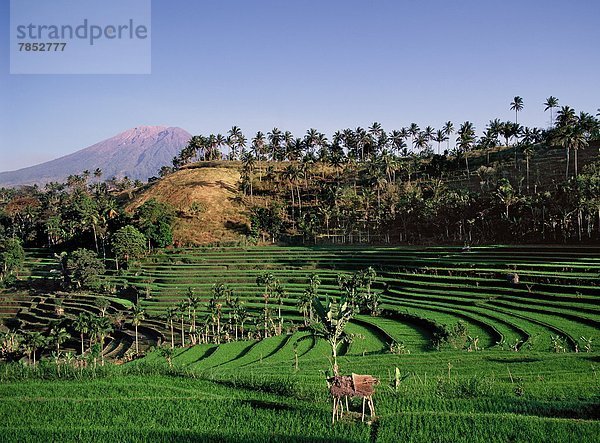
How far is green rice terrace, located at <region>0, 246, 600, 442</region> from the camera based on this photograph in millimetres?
17266

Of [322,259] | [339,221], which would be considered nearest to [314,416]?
[322,259]

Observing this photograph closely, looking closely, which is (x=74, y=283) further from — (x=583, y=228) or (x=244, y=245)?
(x=583, y=228)

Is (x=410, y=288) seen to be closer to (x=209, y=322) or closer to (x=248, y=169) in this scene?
(x=209, y=322)

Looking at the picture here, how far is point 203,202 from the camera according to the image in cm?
10800

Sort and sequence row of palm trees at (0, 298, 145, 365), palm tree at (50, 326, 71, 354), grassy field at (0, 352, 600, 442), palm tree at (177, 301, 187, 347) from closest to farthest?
grassy field at (0, 352, 600, 442) < row of palm trees at (0, 298, 145, 365) < palm tree at (50, 326, 71, 354) < palm tree at (177, 301, 187, 347)

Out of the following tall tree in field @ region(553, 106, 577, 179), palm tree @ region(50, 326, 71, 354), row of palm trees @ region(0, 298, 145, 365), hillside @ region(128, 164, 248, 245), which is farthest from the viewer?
hillside @ region(128, 164, 248, 245)

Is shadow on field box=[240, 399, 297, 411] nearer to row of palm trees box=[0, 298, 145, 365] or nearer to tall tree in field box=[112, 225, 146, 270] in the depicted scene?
row of palm trees box=[0, 298, 145, 365]

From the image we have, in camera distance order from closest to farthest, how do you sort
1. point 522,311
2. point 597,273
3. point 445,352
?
point 445,352 → point 522,311 → point 597,273

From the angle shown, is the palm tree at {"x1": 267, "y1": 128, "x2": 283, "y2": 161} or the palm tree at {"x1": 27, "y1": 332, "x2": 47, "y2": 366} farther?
the palm tree at {"x1": 267, "y1": 128, "x2": 283, "y2": 161}

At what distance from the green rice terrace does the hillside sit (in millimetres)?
11872

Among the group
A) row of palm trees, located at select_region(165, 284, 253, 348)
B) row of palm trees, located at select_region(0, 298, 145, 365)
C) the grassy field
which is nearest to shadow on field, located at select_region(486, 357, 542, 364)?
the grassy field

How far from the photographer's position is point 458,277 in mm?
59625

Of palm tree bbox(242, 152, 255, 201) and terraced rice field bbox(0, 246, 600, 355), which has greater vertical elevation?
palm tree bbox(242, 152, 255, 201)

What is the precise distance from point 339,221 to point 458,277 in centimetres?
3886
